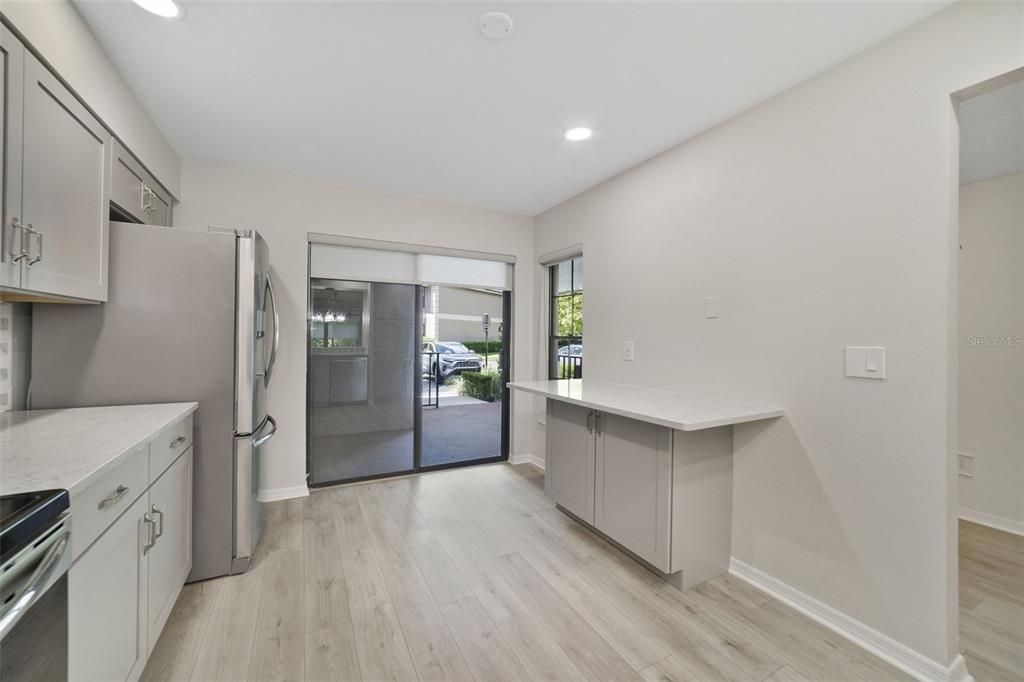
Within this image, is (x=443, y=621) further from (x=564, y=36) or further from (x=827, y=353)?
(x=564, y=36)

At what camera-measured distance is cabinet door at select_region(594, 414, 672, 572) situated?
6.76ft

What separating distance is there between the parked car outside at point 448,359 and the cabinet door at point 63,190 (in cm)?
229

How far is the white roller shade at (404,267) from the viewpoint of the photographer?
3.45 meters

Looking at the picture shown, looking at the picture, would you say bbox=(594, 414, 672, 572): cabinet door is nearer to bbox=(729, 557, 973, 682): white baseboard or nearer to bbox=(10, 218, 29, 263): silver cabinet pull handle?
bbox=(729, 557, 973, 682): white baseboard

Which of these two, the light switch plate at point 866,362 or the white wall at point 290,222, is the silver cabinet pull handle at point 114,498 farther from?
the light switch plate at point 866,362

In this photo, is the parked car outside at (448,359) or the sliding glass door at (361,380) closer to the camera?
the sliding glass door at (361,380)

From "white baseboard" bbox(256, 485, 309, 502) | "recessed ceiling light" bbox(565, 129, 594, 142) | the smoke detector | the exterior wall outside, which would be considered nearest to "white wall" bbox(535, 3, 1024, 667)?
"recessed ceiling light" bbox(565, 129, 594, 142)

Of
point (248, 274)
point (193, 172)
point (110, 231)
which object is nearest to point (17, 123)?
point (110, 231)

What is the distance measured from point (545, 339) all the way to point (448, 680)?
3.01 m

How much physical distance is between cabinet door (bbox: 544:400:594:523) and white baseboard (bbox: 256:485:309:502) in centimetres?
191

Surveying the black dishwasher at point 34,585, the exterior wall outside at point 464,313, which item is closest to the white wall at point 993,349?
the exterior wall outside at point 464,313

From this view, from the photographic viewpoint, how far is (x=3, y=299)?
5.41 ft

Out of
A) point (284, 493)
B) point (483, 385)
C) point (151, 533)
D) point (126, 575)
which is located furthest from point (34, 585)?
point (483, 385)
